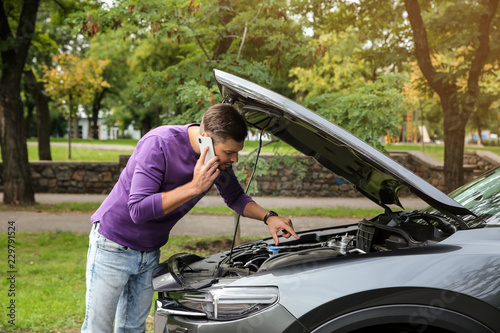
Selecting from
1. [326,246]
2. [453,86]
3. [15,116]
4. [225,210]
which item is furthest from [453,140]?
[15,116]

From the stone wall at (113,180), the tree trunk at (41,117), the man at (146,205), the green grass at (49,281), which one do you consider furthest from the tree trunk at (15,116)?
the man at (146,205)

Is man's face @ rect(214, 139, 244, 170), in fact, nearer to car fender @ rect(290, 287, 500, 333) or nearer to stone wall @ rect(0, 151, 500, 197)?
car fender @ rect(290, 287, 500, 333)

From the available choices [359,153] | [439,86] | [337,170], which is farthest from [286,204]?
[359,153]

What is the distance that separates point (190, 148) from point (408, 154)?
14.6 metres

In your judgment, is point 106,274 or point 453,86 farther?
point 453,86

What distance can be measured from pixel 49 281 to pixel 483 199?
5015mm

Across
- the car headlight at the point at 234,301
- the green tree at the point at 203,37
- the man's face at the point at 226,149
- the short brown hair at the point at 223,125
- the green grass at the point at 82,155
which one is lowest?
the green grass at the point at 82,155

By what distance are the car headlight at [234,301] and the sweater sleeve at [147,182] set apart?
0.46 m

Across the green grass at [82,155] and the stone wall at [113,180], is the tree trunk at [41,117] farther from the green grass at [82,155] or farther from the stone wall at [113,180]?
the stone wall at [113,180]

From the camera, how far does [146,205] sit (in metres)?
2.43

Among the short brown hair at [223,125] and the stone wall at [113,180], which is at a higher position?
the short brown hair at [223,125]

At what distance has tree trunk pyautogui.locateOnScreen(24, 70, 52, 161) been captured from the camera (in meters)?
18.9

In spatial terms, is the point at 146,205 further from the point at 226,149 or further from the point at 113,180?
the point at 113,180

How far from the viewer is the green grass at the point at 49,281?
471 cm
